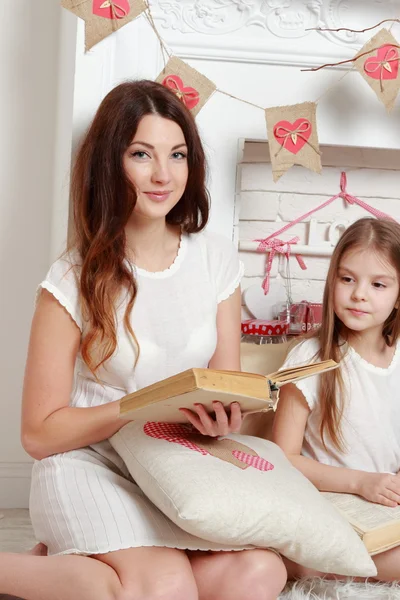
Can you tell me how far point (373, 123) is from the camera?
6.59 feet

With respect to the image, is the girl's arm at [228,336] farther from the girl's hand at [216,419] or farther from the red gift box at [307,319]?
the red gift box at [307,319]

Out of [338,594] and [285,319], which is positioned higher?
[285,319]

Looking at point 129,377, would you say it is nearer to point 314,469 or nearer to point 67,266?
point 67,266

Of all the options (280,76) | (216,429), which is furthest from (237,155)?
(216,429)

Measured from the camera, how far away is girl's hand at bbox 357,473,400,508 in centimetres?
155

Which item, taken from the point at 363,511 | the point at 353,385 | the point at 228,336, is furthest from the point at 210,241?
the point at 363,511

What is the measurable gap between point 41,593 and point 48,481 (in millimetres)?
214

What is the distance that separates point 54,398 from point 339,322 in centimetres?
67

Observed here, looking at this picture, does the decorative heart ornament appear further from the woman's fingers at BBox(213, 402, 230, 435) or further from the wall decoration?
the woman's fingers at BBox(213, 402, 230, 435)

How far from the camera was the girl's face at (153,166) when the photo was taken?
1.57 m

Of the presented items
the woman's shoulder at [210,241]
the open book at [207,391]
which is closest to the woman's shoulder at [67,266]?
the woman's shoulder at [210,241]

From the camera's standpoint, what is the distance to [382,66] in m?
1.89

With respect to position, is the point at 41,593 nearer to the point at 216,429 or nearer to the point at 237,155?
the point at 216,429

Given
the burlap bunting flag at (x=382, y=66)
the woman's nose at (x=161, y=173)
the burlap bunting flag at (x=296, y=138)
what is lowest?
the woman's nose at (x=161, y=173)
